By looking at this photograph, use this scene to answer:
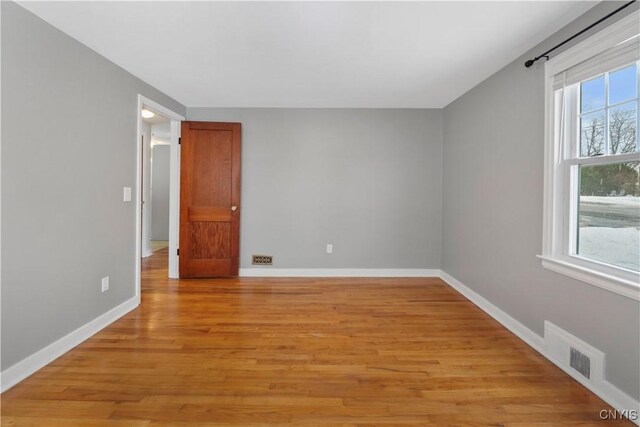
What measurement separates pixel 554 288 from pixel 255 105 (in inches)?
149

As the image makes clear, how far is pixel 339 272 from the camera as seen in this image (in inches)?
166

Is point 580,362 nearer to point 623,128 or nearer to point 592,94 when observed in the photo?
point 623,128

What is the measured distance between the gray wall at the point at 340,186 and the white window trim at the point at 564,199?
1986mm

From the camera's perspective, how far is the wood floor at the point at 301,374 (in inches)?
63.2

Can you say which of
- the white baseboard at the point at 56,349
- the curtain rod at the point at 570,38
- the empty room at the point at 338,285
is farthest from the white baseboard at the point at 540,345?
the white baseboard at the point at 56,349

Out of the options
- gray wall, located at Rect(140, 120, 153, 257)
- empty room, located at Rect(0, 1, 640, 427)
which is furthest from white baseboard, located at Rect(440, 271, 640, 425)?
gray wall, located at Rect(140, 120, 153, 257)

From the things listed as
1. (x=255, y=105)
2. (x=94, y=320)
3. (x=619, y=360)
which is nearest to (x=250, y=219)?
(x=255, y=105)

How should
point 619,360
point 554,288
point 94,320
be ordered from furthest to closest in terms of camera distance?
point 94,320 < point 554,288 < point 619,360

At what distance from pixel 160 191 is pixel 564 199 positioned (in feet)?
24.4

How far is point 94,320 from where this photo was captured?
249 centimetres

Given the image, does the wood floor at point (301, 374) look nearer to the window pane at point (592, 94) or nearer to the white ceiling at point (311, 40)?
the window pane at point (592, 94)

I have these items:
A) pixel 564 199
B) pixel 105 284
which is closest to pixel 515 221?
pixel 564 199

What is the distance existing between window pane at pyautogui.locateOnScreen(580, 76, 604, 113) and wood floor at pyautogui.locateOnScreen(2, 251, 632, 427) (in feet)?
5.90

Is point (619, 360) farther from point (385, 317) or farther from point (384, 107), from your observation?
point (384, 107)
